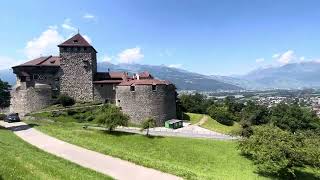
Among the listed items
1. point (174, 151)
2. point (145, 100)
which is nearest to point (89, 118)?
point (145, 100)

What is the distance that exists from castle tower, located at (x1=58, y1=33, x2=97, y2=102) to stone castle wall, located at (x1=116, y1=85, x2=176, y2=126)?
919 centimetres

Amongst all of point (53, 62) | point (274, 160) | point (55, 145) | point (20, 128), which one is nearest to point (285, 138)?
point (274, 160)

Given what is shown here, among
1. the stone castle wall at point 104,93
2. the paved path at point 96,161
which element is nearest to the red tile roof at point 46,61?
the stone castle wall at point 104,93

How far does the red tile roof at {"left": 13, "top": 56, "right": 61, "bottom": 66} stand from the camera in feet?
218

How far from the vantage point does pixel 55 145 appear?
107ft

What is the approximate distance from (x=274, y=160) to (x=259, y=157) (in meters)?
1.39

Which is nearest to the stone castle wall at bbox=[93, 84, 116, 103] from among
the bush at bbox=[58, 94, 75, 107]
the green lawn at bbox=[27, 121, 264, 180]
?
the bush at bbox=[58, 94, 75, 107]

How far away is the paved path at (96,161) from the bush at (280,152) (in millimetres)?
13527

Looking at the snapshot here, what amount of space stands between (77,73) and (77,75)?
0.37 meters

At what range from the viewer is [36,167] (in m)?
21.9

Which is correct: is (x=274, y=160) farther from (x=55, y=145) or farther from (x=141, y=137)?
(x=55, y=145)

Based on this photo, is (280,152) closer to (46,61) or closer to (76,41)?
(76,41)

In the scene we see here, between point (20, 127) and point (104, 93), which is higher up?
point (104, 93)

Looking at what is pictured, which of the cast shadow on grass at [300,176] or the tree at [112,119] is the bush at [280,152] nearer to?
the cast shadow on grass at [300,176]
